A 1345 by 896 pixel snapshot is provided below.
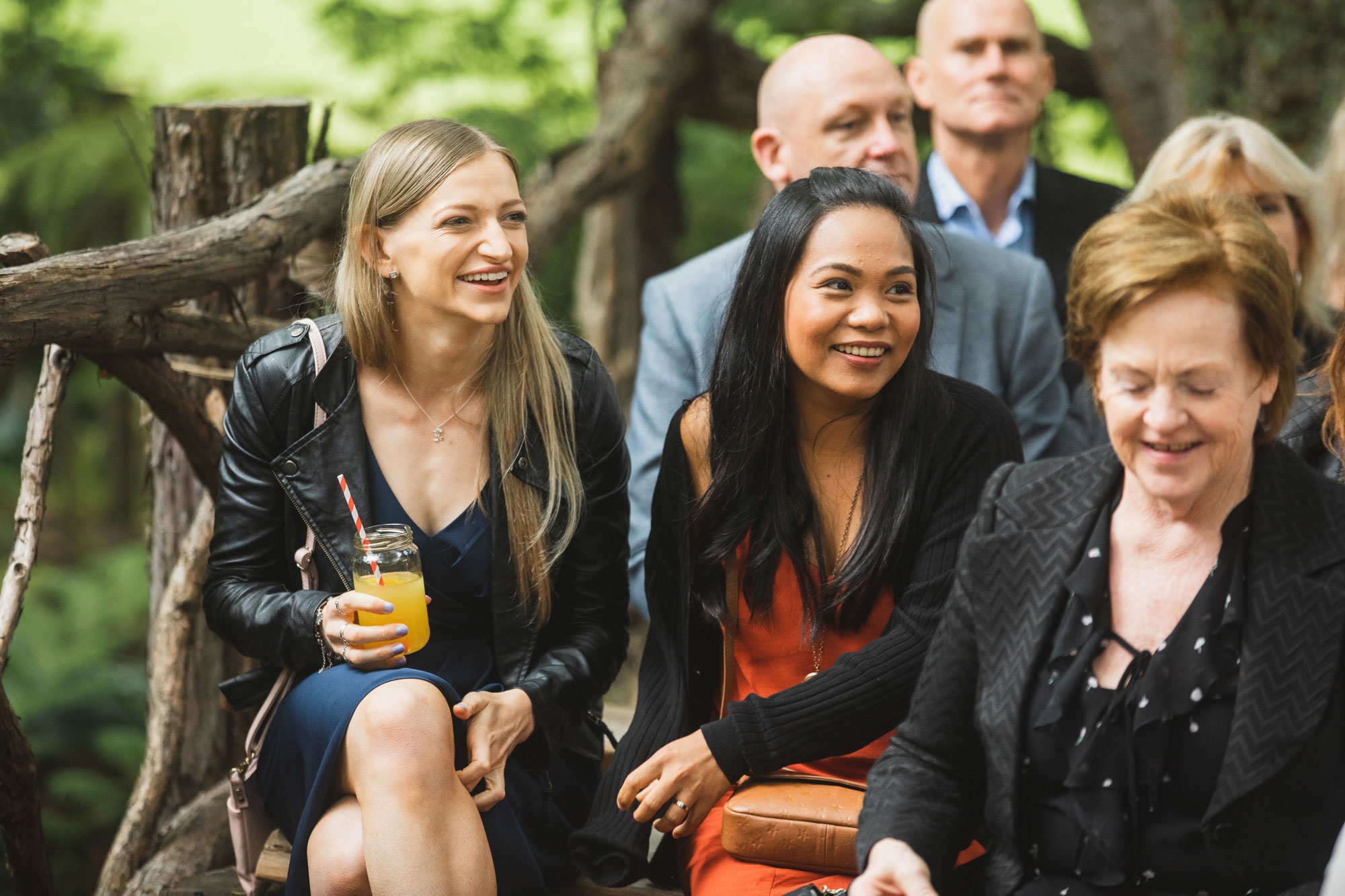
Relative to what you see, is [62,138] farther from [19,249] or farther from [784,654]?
[784,654]

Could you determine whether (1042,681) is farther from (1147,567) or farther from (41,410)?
(41,410)

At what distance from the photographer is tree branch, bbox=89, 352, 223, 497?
2.54m

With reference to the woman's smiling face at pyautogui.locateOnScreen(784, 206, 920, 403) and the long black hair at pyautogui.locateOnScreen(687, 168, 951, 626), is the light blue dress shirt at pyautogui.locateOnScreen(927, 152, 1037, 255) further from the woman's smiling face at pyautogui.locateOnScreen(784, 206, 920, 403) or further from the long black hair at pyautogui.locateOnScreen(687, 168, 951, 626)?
the woman's smiling face at pyautogui.locateOnScreen(784, 206, 920, 403)

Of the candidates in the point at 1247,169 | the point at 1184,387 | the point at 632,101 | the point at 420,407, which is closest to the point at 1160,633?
the point at 1184,387

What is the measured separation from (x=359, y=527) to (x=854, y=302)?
0.91 m

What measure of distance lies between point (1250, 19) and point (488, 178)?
355 centimetres

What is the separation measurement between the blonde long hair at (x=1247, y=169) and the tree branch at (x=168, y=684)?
7.53 ft

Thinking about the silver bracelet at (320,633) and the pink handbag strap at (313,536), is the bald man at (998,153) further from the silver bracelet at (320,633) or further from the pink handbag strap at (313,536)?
the silver bracelet at (320,633)

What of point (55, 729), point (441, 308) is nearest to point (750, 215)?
point (55, 729)

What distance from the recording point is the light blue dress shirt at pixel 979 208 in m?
3.66

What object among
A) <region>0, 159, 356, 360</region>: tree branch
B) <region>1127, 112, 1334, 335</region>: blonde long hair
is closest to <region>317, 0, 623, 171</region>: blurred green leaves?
<region>0, 159, 356, 360</region>: tree branch

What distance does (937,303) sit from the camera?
8.87ft

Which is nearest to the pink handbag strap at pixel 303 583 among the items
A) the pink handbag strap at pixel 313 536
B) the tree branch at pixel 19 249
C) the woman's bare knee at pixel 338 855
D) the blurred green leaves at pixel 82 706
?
the pink handbag strap at pixel 313 536

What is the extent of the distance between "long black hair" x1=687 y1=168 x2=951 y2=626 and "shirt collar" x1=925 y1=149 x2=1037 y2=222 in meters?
1.48
